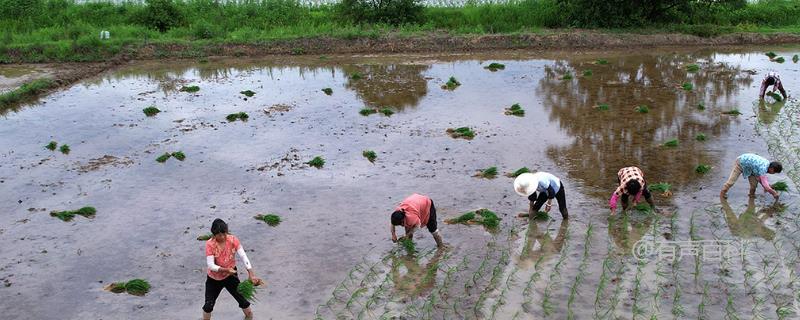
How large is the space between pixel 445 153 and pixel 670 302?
616cm

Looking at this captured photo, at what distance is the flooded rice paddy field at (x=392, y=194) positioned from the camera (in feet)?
26.7

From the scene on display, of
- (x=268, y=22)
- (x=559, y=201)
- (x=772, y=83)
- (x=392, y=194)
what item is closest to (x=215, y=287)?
(x=392, y=194)

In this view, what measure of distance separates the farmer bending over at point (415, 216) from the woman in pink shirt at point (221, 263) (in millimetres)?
1915

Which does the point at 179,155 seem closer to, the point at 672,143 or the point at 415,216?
the point at 415,216

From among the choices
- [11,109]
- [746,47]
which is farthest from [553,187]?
[746,47]

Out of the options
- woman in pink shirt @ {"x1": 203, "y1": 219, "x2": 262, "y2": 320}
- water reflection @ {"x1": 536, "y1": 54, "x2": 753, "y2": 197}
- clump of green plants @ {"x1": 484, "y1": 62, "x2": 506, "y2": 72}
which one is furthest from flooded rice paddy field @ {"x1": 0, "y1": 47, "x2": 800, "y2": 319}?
clump of green plants @ {"x1": 484, "y1": 62, "x2": 506, "y2": 72}

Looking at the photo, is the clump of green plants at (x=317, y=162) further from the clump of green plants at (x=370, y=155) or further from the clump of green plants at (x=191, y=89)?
the clump of green plants at (x=191, y=89)

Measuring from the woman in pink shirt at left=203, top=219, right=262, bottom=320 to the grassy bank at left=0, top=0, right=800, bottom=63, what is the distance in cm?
1716

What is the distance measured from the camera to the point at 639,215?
10102mm

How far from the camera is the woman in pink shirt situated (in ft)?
23.2

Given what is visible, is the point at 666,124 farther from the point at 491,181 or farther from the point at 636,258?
the point at 636,258

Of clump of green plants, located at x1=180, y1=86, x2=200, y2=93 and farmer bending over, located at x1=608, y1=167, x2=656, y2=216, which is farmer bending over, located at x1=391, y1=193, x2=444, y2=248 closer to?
farmer bending over, located at x1=608, y1=167, x2=656, y2=216

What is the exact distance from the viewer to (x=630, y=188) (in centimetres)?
961

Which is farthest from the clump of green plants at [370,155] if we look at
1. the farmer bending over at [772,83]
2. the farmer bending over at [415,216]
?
the farmer bending over at [772,83]
